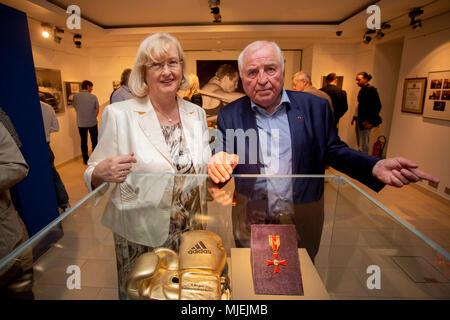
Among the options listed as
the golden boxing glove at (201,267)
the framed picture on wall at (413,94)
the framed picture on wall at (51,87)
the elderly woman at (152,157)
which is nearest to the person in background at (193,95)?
the elderly woman at (152,157)

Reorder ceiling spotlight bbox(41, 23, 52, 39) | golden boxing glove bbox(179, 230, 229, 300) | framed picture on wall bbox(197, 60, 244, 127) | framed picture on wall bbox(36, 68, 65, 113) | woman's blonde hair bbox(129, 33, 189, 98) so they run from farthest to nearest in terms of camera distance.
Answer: framed picture on wall bbox(197, 60, 244, 127) < framed picture on wall bbox(36, 68, 65, 113) < ceiling spotlight bbox(41, 23, 52, 39) < woman's blonde hair bbox(129, 33, 189, 98) < golden boxing glove bbox(179, 230, 229, 300)

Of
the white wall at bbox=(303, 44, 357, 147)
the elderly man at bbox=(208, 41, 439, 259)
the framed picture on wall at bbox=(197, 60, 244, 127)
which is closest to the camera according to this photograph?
the elderly man at bbox=(208, 41, 439, 259)

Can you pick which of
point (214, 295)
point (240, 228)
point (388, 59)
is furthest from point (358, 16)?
point (214, 295)

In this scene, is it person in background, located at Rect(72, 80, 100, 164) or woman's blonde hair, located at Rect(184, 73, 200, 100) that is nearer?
woman's blonde hair, located at Rect(184, 73, 200, 100)

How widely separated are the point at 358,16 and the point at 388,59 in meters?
2.67

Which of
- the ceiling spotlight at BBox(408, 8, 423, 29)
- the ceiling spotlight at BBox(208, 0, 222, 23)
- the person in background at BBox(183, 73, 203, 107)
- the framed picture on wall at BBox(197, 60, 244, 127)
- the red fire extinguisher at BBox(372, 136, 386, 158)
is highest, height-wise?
the ceiling spotlight at BBox(208, 0, 222, 23)

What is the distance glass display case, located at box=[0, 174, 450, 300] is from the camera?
3.17 ft

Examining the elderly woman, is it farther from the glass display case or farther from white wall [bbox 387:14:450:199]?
white wall [bbox 387:14:450:199]

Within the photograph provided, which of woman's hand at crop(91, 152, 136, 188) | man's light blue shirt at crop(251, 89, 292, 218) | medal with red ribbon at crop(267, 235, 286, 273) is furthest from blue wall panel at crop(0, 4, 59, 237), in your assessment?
medal with red ribbon at crop(267, 235, 286, 273)

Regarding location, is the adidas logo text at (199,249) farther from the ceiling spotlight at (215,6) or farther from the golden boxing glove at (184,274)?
the ceiling spotlight at (215,6)

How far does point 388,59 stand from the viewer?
24.2 feet

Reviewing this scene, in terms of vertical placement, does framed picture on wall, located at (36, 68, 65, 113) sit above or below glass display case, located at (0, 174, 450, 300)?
above

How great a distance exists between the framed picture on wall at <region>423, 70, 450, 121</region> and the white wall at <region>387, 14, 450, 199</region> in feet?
0.36
